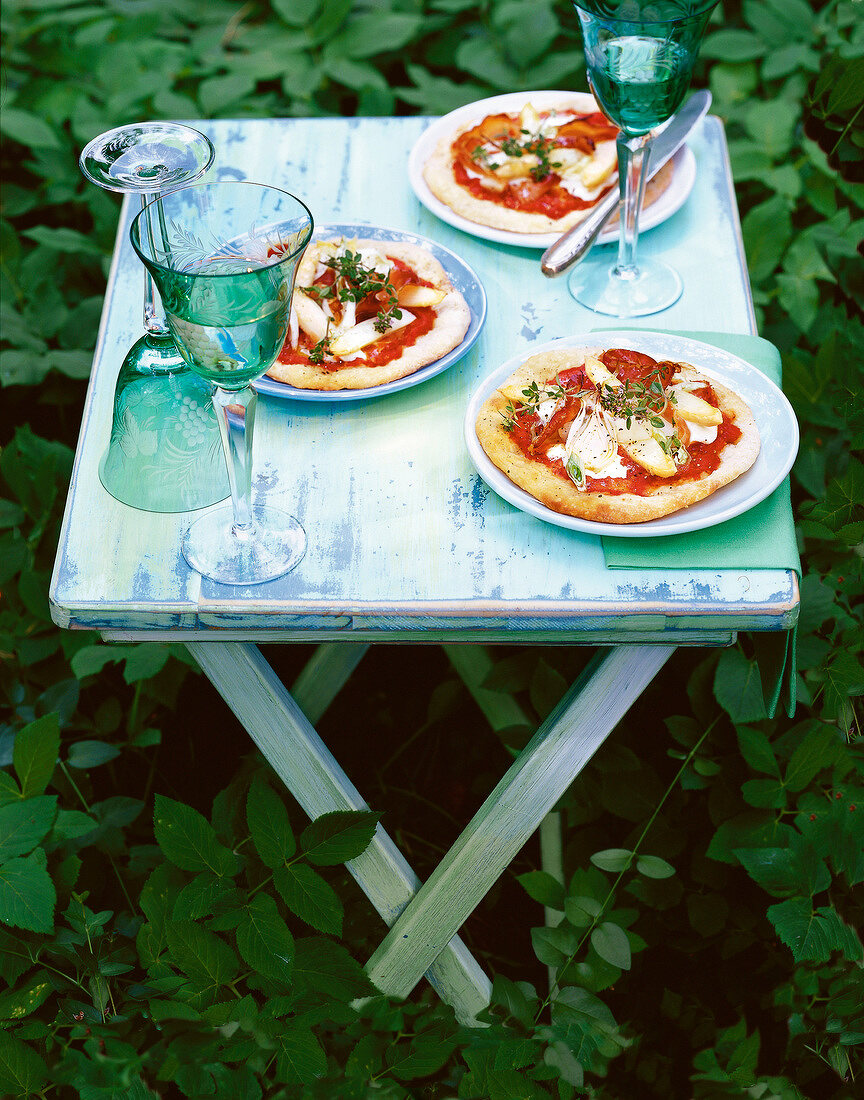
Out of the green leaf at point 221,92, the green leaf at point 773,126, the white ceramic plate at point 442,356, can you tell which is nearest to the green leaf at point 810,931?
the white ceramic plate at point 442,356

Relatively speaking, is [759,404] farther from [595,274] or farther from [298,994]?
[298,994]

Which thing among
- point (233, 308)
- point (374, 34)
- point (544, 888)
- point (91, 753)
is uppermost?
point (233, 308)

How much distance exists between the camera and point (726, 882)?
1.74m

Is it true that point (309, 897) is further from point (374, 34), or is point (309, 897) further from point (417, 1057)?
point (374, 34)

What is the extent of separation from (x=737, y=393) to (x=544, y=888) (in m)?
0.68

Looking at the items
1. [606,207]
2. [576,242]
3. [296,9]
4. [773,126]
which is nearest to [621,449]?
[576,242]

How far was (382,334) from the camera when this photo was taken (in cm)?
144

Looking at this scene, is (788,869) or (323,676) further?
(323,676)

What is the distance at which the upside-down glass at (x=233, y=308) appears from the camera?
41.8 inches

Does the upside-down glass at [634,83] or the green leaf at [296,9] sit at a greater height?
the upside-down glass at [634,83]

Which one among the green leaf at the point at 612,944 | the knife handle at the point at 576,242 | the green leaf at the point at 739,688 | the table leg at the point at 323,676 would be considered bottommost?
the table leg at the point at 323,676

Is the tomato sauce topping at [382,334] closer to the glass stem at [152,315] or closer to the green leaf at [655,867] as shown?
the glass stem at [152,315]

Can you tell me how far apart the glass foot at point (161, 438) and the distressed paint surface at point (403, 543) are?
3 cm

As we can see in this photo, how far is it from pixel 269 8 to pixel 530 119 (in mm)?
1821
